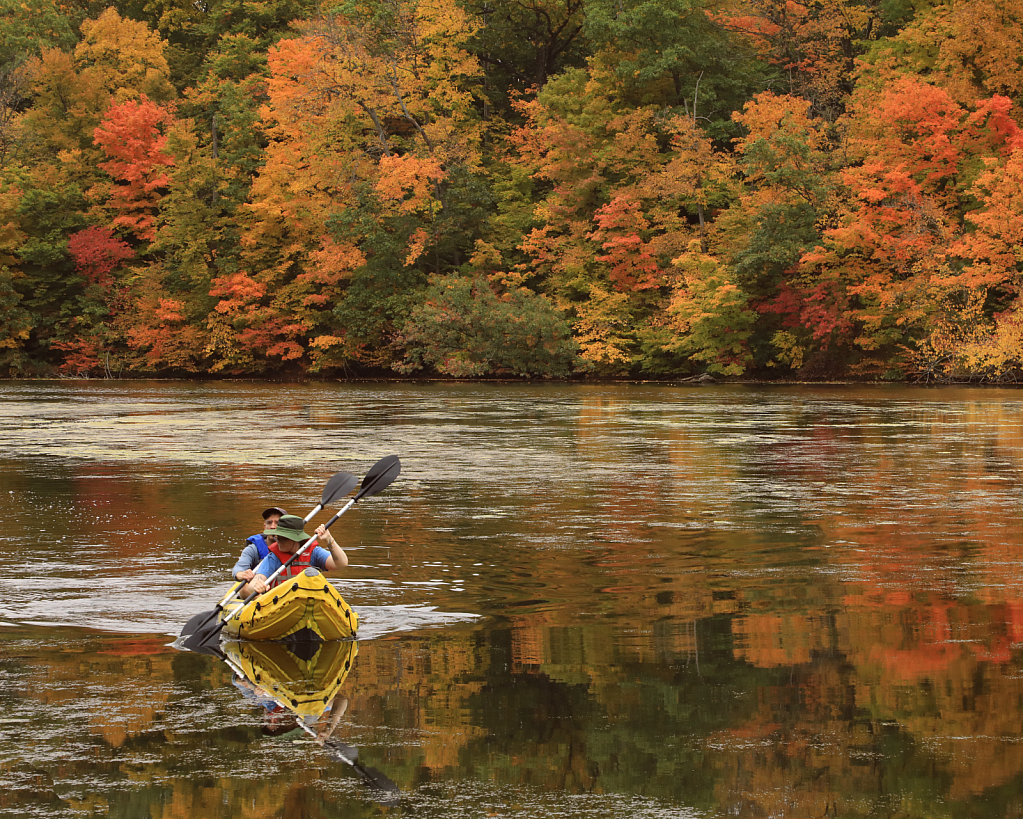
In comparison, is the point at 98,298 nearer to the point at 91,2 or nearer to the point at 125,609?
the point at 91,2

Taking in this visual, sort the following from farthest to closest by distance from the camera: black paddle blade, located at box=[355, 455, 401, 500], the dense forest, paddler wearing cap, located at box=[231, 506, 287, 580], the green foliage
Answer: the green foliage → the dense forest → black paddle blade, located at box=[355, 455, 401, 500] → paddler wearing cap, located at box=[231, 506, 287, 580]

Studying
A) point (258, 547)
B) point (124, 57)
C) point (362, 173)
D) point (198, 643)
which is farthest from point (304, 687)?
point (124, 57)

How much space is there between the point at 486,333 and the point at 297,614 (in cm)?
4422

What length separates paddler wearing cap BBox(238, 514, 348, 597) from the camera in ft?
30.9

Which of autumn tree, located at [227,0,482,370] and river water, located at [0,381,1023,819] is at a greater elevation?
autumn tree, located at [227,0,482,370]

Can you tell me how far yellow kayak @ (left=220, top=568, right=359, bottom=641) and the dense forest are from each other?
1478 inches

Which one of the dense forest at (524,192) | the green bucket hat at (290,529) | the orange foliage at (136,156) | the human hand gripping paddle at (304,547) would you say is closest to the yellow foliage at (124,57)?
the dense forest at (524,192)

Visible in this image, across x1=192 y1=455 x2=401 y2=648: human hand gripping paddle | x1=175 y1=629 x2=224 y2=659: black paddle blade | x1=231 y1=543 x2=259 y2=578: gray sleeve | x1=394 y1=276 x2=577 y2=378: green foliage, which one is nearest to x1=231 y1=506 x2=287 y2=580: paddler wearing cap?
x1=231 y1=543 x2=259 y2=578: gray sleeve

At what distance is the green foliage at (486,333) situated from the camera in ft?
171

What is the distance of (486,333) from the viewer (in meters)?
53.0

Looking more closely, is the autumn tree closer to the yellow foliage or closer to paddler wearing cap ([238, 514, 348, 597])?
the yellow foliage

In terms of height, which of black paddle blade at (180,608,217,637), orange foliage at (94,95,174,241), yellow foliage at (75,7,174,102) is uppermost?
yellow foliage at (75,7,174,102)

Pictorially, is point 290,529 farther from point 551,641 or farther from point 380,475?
point 380,475

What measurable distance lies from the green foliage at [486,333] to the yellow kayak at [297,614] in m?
42.6
